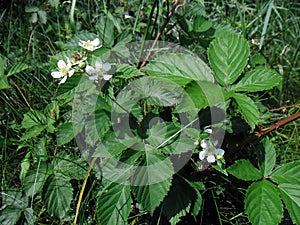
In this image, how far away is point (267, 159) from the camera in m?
1.21

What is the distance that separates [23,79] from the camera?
68.3 inches

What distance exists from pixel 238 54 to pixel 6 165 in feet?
2.72

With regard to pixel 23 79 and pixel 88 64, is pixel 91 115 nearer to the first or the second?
pixel 88 64

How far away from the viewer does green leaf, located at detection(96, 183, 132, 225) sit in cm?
112

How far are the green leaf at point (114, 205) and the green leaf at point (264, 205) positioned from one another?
0.31 metres

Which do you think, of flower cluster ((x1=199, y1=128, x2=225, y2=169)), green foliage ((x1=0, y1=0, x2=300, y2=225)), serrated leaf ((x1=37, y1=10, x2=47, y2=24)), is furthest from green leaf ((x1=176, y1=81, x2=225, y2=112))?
serrated leaf ((x1=37, y1=10, x2=47, y2=24))

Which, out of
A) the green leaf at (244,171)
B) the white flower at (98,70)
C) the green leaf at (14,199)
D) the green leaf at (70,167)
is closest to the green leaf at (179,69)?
the white flower at (98,70)

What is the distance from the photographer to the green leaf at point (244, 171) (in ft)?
3.79

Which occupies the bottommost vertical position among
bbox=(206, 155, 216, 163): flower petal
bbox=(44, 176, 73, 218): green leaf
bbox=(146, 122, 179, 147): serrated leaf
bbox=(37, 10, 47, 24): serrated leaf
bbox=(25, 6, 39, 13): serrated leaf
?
bbox=(44, 176, 73, 218): green leaf

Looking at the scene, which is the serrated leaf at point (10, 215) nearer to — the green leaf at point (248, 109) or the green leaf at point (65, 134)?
the green leaf at point (65, 134)

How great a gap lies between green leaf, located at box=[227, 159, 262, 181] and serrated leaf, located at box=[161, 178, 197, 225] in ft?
0.43

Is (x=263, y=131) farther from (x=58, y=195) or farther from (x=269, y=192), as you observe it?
(x=58, y=195)

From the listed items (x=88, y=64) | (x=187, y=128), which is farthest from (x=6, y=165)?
(x=187, y=128)

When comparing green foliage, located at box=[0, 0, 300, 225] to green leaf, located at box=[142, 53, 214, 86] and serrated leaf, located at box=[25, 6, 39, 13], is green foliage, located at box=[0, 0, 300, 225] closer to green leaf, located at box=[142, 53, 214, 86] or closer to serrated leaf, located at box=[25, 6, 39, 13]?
green leaf, located at box=[142, 53, 214, 86]
